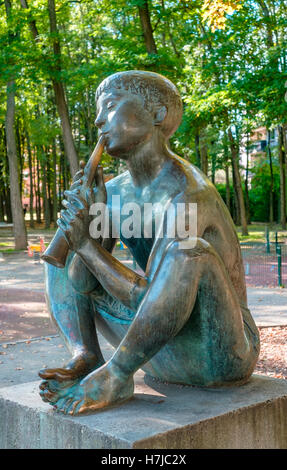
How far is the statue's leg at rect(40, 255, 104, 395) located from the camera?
3.07 m

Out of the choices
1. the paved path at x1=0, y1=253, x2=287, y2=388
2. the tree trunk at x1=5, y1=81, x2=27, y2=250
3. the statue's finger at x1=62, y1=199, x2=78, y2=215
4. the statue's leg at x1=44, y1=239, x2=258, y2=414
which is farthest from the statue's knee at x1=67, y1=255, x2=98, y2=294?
the tree trunk at x1=5, y1=81, x2=27, y2=250

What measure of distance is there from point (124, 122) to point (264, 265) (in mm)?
14241

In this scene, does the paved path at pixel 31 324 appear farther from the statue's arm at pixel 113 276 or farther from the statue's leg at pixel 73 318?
the statue's arm at pixel 113 276

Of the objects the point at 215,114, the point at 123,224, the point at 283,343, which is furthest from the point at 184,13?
the point at 123,224

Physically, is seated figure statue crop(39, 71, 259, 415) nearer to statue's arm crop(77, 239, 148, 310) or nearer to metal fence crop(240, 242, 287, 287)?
statue's arm crop(77, 239, 148, 310)

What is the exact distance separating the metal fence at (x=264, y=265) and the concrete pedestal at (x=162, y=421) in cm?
982

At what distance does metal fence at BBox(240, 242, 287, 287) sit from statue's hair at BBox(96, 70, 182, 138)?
32.7 ft

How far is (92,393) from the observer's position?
272 cm

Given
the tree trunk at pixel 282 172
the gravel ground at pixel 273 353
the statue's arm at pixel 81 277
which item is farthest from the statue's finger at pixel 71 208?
the tree trunk at pixel 282 172

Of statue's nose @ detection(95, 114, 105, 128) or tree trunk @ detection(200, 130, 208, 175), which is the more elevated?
tree trunk @ detection(200, 130, 208, 175)

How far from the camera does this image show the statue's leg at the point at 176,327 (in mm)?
2617

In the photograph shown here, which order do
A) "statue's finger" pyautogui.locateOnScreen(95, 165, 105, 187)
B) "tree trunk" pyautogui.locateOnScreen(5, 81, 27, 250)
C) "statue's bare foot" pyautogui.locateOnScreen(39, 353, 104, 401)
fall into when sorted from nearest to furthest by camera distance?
"statue's bare foot" pyautogui.locateOnScreen(39, 353, 104, 401), "statue's finger" pyautogui.locateOnScreen(95, 165, 105, 187), "tree trunk" pyautogui.locateOnScreen(5, 81, 27, 250)

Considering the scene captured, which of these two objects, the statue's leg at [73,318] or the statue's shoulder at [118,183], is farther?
the statue's shoulder at [118,183]
